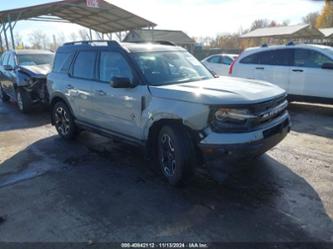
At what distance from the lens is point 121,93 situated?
4473mm

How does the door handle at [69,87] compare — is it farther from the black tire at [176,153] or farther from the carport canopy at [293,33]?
the carport canopy at [293,33]

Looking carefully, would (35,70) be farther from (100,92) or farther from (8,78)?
(100,92)

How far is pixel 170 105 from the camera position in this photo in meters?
3.80

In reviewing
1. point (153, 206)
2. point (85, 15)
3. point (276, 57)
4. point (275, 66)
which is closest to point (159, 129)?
point (153, 206)

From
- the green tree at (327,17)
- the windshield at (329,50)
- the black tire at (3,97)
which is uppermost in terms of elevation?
the green tree at (327,17)

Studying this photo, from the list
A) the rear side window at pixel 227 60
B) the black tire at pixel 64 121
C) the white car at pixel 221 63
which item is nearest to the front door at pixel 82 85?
the black tire at pixel 64 121

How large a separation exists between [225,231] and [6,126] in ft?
22.0

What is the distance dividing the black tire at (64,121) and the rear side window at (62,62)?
69 cm

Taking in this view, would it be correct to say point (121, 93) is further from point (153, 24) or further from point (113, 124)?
point (153, 24)

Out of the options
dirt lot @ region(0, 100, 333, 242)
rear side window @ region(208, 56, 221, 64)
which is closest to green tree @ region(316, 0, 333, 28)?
rear side window @ region(208, 56, 221, 64)

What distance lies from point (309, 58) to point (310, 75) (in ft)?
1.55

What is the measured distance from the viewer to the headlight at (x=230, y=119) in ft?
11.3

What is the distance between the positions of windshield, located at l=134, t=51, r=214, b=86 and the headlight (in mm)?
1079

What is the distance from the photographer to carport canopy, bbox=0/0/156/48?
1730cm
